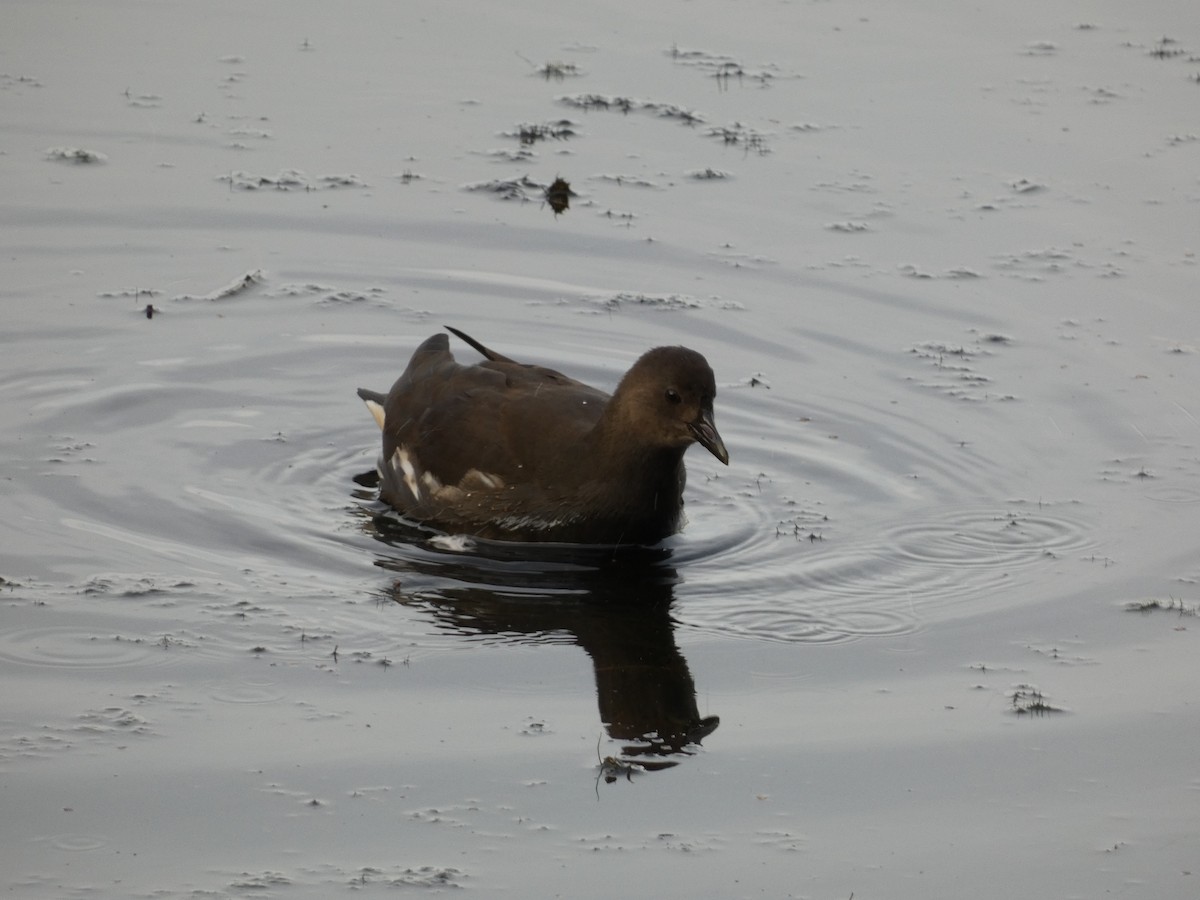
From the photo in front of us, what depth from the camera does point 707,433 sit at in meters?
9.42

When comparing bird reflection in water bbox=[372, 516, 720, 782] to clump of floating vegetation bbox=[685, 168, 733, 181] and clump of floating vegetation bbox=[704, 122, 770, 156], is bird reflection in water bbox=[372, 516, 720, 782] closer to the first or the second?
clump of floating vegetation bbox=[685, 168, 733, 181]

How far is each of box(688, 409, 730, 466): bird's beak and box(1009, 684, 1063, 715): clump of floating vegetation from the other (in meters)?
2.02

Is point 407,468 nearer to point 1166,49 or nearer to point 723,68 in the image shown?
point 723,68

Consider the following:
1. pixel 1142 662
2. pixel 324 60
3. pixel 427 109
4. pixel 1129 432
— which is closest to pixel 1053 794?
pixel 1142 662

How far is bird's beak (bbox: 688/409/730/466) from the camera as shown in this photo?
9.33 metres

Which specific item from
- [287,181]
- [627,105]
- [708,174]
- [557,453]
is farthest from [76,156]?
[557,453]

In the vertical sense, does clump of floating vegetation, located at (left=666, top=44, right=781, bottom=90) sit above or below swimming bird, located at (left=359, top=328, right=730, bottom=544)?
above

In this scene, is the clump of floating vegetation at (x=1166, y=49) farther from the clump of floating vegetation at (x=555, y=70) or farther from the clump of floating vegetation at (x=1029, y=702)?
the clump of floating vegetation at (x=1029, y=702)

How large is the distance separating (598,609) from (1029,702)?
2.11 meters

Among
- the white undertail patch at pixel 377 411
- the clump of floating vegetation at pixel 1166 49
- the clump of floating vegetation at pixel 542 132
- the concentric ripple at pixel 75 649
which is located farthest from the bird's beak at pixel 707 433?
the clump of floating vegetation at pixel 1166 49

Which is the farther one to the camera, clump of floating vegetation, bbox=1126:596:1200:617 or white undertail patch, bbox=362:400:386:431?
white undertail patch, bbox=362:400:386:431

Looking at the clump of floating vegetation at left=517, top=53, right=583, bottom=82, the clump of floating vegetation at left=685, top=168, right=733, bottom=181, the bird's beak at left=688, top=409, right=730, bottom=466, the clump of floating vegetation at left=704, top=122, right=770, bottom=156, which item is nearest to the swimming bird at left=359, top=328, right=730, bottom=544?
the bird's beak at left=688, top=409, right=730, bottom=466

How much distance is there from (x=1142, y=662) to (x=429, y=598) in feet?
10.8

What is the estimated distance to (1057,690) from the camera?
8047mm
